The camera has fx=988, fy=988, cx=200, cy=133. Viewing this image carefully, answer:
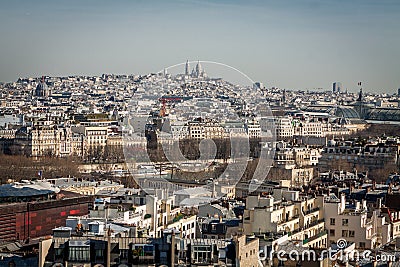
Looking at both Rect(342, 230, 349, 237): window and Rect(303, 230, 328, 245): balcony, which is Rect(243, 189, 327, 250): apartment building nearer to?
Rect(303, 230, 328, 245): balcony

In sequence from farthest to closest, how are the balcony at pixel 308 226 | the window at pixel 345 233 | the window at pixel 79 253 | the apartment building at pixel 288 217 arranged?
1. the window at pixel 345 233
2. the balcony at pixel 308 226
3. the apartment building at pixel 288 217
4. the window at pixel 79 253

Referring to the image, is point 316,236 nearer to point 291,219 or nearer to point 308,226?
point 308,226

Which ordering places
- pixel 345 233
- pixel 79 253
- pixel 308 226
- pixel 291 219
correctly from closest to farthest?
pixel 79 253 → pixel 291 219 → pixel 308 226 → pixel 345 233

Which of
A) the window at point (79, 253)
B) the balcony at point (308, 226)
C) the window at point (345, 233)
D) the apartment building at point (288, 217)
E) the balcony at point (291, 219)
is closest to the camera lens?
the window at point (79, 253)

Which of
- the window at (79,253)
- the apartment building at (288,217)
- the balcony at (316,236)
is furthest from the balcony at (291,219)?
the window at (79,253)

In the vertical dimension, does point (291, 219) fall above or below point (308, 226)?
above

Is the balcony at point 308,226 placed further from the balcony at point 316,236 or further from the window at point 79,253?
the window at point 79,253

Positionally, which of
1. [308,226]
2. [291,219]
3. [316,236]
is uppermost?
[291,219]

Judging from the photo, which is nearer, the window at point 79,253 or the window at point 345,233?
the window at point 79,253

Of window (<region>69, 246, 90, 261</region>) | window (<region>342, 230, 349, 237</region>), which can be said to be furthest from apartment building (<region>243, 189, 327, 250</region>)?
window (<region>69, 246, 90, 261</region>)

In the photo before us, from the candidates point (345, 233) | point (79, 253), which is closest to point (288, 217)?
point (345, 233)

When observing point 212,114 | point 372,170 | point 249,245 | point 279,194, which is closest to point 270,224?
point 279,194

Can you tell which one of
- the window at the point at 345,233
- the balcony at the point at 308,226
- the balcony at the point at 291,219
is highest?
the balcony at the point at 291,219
